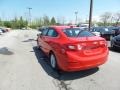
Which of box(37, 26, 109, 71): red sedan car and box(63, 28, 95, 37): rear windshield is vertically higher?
box(63, 28, 95, 37): rear windshield

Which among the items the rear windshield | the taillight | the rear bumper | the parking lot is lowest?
the parking lot

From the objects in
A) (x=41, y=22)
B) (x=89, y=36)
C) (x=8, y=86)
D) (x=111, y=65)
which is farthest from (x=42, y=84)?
(x=41, y=22)

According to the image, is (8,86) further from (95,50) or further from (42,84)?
(95,50)

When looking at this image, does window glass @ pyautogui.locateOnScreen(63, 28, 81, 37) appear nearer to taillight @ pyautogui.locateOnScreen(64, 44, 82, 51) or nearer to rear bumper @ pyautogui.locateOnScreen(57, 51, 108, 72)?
taillight @ pyautogui.locateOnScreen(64, 44, 82, 51)

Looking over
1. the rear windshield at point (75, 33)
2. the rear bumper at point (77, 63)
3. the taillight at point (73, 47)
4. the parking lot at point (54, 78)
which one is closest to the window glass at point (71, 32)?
the rear windshield at point (75, 33)

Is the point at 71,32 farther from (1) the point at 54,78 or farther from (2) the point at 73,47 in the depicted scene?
(1) the point at 54,78

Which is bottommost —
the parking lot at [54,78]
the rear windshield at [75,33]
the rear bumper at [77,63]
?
the parking lot at [54,78]

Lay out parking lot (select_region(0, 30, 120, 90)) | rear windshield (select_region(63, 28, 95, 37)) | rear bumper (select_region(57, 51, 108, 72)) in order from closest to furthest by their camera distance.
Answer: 1. parking lot (select_region(0, 30, 120, 90))
2. rear bumper (select_region(57, 51, 108, 72))
3. rear windshield (select_region(63, 28, 95, 37))

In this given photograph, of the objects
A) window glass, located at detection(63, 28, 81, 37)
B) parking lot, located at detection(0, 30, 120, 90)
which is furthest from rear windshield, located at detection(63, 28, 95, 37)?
parking lot, located at detection(0, 30, 120, 90)

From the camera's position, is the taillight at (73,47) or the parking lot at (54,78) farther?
the taillight at (73,47)

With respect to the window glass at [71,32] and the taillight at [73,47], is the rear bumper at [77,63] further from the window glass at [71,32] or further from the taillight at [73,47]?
the window glass at [71,32]

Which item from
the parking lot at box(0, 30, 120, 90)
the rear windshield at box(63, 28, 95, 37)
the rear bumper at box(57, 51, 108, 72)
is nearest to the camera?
the parking lot at box(0, 30, 120, 90)

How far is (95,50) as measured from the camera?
576 cm

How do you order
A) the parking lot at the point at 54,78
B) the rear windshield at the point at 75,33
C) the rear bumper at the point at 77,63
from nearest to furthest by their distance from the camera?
1. the parking lot at the point at 54,78
2. the rear bumper at the point at 77,63
3. the rear windshield at the point at 75,33
